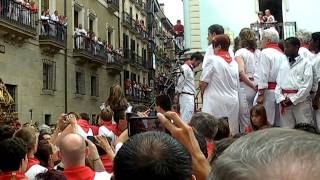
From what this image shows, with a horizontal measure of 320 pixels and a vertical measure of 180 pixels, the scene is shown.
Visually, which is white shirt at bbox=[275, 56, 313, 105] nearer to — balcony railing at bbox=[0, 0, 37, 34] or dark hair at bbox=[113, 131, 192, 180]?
dark hair at bbox=[113, 131, 192, 180]

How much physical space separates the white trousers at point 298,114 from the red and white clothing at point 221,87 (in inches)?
26.6

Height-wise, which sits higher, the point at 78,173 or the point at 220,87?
the point at 220,87

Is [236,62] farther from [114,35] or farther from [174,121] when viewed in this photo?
[114,35]

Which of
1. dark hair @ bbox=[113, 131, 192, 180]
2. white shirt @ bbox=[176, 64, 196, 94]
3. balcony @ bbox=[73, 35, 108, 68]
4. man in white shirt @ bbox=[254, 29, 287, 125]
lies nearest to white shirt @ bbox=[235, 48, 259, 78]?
man in white shirt @ bbox=[254, 29, 287, 125]

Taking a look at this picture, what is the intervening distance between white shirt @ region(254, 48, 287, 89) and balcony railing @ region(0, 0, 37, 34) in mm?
15440

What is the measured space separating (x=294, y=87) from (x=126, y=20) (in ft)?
116

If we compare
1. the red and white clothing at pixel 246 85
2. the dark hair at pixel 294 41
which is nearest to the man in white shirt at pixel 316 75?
the dark hair at pixel 294 41

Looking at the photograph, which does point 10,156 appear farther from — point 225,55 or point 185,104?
point 185,104

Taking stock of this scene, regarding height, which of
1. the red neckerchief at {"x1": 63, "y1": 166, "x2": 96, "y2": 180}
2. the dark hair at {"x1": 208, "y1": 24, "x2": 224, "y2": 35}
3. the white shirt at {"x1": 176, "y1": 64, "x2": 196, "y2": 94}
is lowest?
the red neckerchief at {"x1": 63, "y1": 166, "x2": 96, "y2": 180}

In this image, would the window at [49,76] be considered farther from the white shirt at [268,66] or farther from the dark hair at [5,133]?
the dark hair at [5,133]

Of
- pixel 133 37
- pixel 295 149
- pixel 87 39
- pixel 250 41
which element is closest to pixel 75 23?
pixel 87 39

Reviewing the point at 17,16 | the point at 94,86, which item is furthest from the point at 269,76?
the point at 94,86

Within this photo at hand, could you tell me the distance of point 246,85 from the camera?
26.8ft

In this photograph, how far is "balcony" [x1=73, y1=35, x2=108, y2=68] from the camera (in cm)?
2952
